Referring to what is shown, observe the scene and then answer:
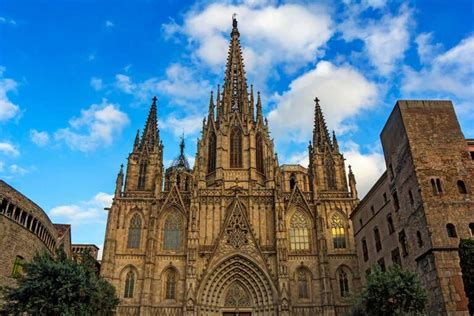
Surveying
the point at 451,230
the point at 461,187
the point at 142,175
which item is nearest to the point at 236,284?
the point at 142,175

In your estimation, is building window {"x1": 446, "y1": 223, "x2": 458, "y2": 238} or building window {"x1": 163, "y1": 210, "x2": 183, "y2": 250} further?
building window {"x1": 163, "y1": 210, "x2": 183, "y2": 250}

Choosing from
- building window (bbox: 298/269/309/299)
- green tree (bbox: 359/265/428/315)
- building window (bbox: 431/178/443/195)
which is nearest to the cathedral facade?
building window (bbox: 298/269/309/299)

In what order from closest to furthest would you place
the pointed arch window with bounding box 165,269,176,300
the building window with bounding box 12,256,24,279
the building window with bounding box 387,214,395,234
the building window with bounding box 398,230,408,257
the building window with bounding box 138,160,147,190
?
the building window with bounding box 398,230,408,257, the building window with bounding box 387,214,395,234, the building window with bounding box 12,256,24,279, the pointed arch window with bounding box 165,269,176,300, the building window with bounding box 138,160,147,190

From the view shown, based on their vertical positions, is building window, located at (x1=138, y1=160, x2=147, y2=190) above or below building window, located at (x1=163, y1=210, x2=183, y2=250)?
above

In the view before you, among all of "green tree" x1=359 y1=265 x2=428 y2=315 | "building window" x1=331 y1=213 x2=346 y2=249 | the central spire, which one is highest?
the central spire

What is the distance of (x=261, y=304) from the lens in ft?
119

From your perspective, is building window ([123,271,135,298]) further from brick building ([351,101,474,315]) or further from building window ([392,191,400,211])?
building window ([392,191,400,211])

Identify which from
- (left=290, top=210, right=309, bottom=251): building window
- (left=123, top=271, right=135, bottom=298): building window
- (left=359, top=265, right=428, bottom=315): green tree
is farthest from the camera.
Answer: (left=290, top=210, right=309, bottom=251): building window

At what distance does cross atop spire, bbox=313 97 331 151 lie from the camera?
46.1 metres

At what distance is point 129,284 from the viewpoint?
36.9 metres

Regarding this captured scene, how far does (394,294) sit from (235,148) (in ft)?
93.2

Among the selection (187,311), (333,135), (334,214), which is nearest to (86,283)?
(187,311)

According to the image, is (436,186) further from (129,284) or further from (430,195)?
(129,284)

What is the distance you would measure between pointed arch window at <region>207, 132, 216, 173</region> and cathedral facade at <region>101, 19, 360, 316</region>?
14 cm
